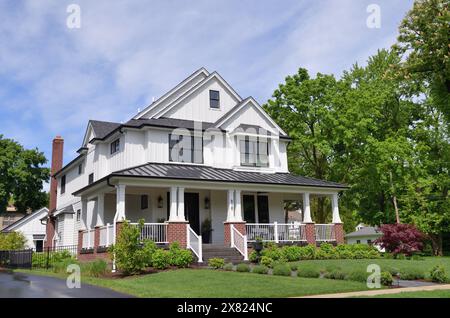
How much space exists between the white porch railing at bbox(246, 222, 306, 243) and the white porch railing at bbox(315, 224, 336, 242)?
3.91 feet

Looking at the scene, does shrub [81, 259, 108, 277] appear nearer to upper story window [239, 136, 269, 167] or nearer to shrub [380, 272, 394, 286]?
shrub [380, 272, 394, 286]

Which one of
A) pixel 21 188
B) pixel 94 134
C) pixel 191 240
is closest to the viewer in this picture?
pixel 191 240

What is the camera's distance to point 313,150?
121ft

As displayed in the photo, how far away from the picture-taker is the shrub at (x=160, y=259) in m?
18.2

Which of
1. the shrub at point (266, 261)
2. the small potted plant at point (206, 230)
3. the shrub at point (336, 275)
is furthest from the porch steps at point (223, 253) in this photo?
the shrub at point (336, 275)

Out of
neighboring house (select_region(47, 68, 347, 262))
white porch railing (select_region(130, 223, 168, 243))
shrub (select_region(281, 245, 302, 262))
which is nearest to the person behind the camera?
white porch railing (select_region(130, 223, 168, 243))

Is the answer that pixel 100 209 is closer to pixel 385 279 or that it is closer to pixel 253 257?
pixel 253 257

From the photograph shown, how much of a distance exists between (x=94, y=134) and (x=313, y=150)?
57.2 feet

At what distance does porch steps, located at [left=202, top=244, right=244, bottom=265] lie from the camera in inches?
823

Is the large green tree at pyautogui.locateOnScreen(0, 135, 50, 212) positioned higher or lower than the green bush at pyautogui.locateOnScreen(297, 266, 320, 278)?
higher

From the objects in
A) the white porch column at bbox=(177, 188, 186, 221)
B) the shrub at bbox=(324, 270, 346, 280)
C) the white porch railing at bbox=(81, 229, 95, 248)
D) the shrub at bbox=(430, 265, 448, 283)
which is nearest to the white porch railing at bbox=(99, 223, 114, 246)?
the white porch railing at bbox=(81, 229, 95, 248)

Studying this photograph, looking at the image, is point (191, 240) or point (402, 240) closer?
point (191, 240)
